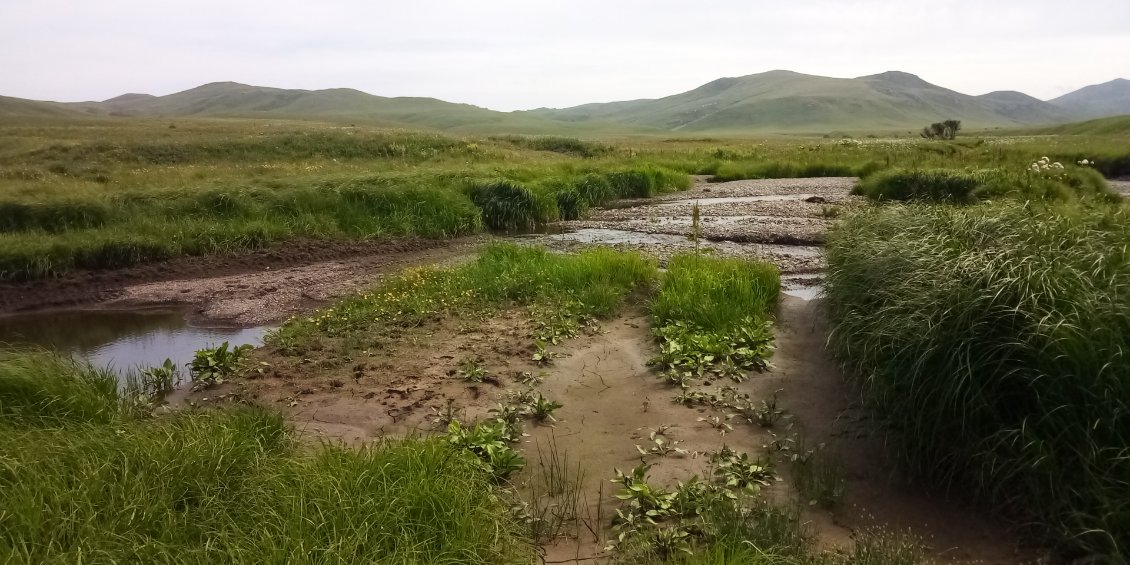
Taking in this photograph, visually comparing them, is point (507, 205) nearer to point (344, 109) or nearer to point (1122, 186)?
point (1122, 186)

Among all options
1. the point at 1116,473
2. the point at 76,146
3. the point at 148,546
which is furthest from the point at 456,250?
the point at 76,146

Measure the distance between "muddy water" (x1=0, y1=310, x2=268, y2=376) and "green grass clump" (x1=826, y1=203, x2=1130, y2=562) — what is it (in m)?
8.67

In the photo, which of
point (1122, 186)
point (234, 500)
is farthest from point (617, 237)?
point (1122, 186)

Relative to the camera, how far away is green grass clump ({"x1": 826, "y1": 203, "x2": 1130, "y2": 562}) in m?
4.08

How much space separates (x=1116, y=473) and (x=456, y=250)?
1348 centimetres

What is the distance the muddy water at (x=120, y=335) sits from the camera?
980 centimetres

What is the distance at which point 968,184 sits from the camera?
17.8 m

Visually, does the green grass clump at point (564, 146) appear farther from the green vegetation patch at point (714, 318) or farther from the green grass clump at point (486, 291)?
the green vegetation patch at point (714, 318)

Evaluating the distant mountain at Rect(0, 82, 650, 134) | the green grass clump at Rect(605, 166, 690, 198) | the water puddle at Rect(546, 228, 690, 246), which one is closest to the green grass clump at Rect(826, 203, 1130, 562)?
the water puddle at Rect(546, 228, 690, 246)

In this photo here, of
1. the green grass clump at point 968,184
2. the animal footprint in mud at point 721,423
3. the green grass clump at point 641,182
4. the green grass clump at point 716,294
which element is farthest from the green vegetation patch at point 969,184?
the animal footprint in mud at point 721,423

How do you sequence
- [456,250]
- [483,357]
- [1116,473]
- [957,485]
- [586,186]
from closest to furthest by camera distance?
1. [1116,473]
2. [957,485]
3. [483,357]
4. [456,250]
5. [586,186]

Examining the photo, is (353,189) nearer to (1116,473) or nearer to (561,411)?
(561,411)

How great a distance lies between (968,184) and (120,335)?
19550 mm

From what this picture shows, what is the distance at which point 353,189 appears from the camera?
59.9 ft
